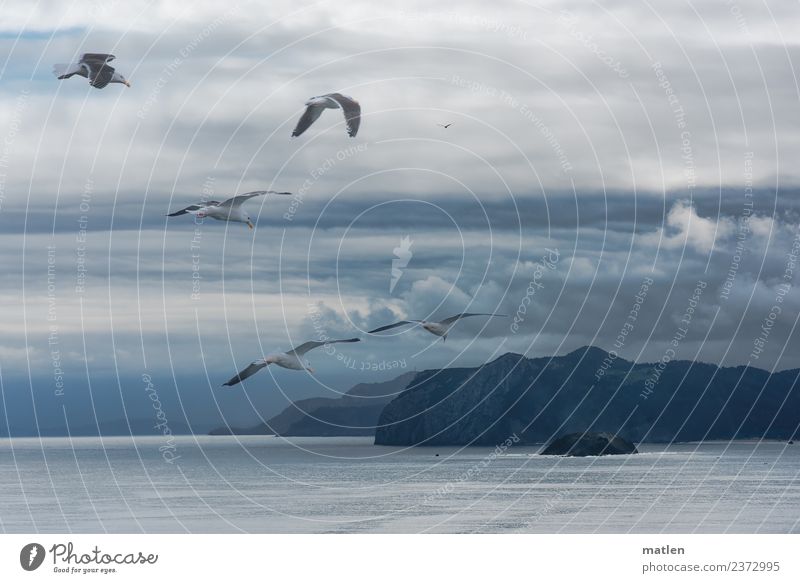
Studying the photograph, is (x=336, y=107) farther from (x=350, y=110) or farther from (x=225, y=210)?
(x=225, y=210)

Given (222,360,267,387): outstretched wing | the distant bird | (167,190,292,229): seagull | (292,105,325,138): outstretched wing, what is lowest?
(222,360,267,387): outstretched wing

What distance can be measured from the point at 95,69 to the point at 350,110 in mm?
11424

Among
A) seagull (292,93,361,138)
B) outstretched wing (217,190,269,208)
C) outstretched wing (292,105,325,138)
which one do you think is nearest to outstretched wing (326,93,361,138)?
seagull (292,93,361,138)

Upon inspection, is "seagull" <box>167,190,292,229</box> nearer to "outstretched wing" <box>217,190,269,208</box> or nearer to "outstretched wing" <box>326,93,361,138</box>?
"outstretched wing" <box>217,190,269,208</box>

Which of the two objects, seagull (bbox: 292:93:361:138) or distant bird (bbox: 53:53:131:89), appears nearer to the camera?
distant bird (bbox: 53:53:131:89)

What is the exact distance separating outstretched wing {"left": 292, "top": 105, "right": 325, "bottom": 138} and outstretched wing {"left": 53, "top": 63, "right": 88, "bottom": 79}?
373 inches

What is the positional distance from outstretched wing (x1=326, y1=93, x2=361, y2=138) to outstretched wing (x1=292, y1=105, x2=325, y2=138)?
134cm

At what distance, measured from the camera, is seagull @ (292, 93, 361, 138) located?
190 feet

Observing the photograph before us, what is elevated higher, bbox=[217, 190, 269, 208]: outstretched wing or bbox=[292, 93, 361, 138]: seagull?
bbox=[292, 93, 361, 138]: seagull

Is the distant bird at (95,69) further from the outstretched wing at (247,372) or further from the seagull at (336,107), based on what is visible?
the outstretched wing at (247,372)

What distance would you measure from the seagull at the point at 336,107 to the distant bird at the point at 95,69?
26.8ft
